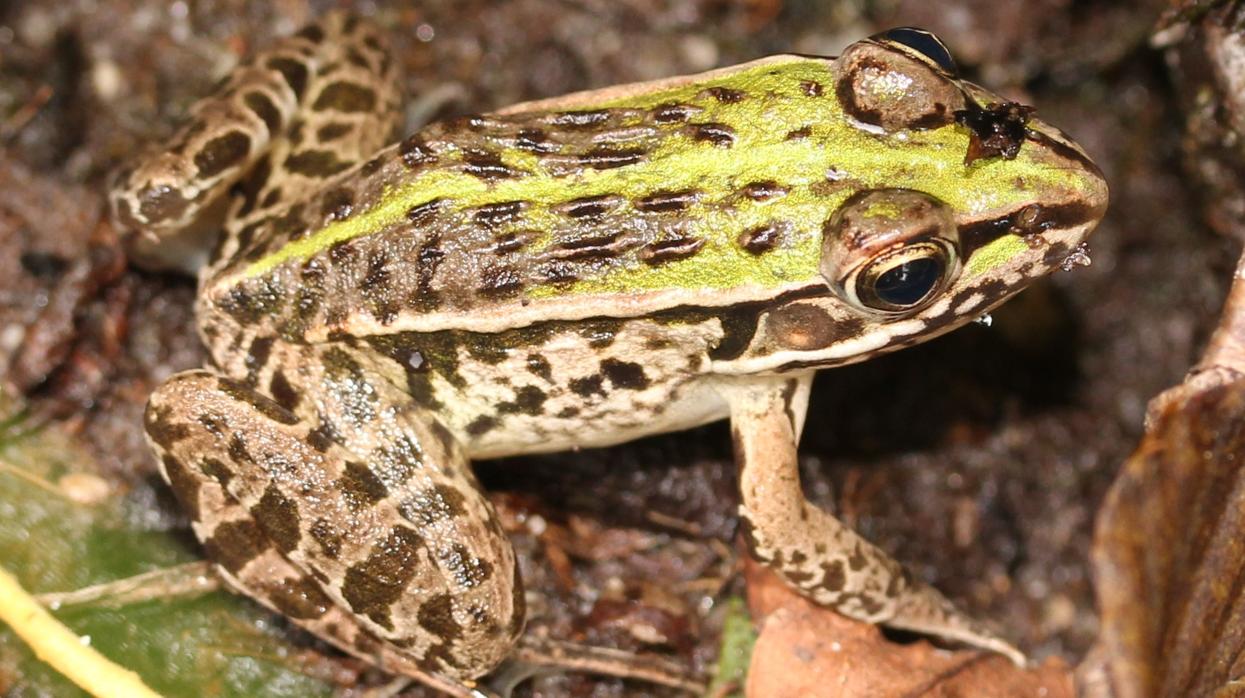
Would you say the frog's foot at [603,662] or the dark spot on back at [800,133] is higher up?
the dark spot on back at [800,133]

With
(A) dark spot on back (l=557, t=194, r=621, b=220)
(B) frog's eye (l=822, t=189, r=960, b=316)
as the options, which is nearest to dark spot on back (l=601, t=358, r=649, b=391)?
(A) dark spot on back (l=557, t=194, r=621, b=220)

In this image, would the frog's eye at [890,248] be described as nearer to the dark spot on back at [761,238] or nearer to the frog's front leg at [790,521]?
the dark spot on back at [761,238]

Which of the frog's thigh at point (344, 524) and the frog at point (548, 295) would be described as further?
the frog's thigh at point (344, 524)

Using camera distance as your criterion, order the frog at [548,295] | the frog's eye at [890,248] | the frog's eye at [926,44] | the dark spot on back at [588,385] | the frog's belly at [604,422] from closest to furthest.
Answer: the frog's eye at [890,248] → the frog at [548,295] → the frog's eye at [926,44] → the dark spot on back at [588,385] → the frog's belly at [604,422]

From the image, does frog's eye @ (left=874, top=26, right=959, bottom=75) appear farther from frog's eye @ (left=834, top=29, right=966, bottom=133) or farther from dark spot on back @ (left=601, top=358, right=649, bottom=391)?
dark spot on back @ (left=601, top=358, right=649, bottom=391)

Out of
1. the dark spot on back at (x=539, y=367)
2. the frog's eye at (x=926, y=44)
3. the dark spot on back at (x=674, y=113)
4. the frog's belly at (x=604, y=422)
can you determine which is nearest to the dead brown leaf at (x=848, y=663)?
the frog's belly at (x=604, y=422)

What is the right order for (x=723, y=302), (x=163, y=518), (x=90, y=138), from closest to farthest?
(x=723, y=302)
(x=163, y=518)
(x=90, y=138)

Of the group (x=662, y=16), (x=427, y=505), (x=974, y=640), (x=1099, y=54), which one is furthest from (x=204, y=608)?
(x=1099, y=54)

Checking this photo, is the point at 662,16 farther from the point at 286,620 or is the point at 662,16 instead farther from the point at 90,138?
the point at 286,620
